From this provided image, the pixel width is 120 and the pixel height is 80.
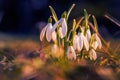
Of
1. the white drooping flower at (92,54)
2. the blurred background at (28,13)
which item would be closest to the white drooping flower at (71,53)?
the white drooping flower at (92,54)

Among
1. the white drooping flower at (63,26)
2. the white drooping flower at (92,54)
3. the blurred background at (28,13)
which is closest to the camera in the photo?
the white drooping flower at (63,26)

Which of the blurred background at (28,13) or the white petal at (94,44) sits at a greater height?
the blurred background at (28,13)

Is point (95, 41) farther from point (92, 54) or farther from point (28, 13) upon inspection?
point (28, 13)

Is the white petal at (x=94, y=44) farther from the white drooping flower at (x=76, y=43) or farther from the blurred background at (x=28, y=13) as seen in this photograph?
the blurred background at (x=28, y=13)

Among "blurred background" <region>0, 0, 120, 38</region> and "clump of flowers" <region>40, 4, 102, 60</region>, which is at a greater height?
"blurred background" <region>0, 0, 120, 38</region>

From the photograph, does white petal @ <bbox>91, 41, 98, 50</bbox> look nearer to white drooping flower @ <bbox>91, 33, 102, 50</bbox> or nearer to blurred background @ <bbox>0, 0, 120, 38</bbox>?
white drooping flower @ <bbox>91, 33, 102, 50</bbox>

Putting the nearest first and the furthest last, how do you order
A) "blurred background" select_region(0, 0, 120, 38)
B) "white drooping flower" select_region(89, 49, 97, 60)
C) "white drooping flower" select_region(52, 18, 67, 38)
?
1. "white drooping flower" select_region(52, 18, 67, 38)
2. "white drooping flower" select_region(89, 49, 97, 60)
3. "blurred background" select_region(0, 0, 120, 38)

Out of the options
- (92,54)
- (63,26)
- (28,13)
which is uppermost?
(28,13)

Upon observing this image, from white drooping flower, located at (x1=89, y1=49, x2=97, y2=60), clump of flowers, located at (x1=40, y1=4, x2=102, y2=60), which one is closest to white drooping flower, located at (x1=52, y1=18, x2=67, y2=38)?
clump of flowers, located at (x1=40, y1=4, x2=102, y2=60)

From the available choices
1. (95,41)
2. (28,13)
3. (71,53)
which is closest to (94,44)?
(95,41)

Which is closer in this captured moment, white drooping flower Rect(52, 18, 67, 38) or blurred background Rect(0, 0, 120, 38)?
white drooping flower Rect(52, 18, 67, 38)

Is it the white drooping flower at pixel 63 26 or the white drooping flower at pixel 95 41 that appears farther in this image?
the white drooping flower at pixel 95 41
